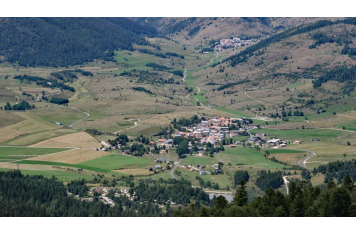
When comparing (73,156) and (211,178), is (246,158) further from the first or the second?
(73,156)

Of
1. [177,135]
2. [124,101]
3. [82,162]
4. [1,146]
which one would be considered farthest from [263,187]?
[124,101]

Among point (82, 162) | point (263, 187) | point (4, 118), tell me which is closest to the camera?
point (263, 187)

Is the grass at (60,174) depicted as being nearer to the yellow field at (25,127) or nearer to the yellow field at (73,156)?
the yellow field at (73,156)

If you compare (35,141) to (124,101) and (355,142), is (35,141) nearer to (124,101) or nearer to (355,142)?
(124,101)

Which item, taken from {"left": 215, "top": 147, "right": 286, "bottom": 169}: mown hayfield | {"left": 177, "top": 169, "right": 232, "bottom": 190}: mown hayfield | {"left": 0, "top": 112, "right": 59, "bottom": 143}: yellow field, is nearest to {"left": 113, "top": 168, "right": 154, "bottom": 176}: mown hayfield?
{"left": 177, "top": 169, "right": 232, "bottom": 190}: mown hayfield

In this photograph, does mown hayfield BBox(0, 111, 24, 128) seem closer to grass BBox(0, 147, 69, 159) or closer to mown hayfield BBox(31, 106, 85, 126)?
mown hayfield BBox(31, 106, 85, 126)

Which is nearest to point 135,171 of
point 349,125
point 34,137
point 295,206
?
point 34,137

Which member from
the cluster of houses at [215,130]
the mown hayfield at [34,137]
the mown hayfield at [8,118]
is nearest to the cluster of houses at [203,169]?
the cluster of houses at [215,130]
